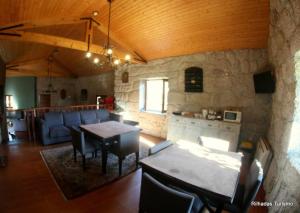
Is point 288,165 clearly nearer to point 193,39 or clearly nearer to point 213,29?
point 213,29

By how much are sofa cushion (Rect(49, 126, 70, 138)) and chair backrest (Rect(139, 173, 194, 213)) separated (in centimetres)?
375

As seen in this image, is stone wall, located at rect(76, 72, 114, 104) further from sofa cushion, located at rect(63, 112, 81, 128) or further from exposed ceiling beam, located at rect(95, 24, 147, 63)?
sofa cushion, located at rect(63, 112, 81, 128)

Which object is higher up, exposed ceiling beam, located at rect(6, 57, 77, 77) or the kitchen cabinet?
exposed ceiling beam, located at rect(6, 57, 77, 77)

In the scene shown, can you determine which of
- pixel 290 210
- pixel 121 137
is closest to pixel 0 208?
pixel 121 137

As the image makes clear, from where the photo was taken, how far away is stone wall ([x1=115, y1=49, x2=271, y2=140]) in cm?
344

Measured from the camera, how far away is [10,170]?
9.37 feet

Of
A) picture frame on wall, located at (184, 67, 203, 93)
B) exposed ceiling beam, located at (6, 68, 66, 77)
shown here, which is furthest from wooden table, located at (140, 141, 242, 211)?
exposed ceiling beam, located at (6, 68, 66, 77)

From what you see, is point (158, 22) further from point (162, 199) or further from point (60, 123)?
point (60, 123)

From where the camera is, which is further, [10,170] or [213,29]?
[213,29]

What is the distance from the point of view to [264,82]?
3.04 m

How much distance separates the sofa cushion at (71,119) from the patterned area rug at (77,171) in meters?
1.02

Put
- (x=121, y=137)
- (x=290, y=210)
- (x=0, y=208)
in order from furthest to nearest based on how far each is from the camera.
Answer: (x=121, y=137) → (x=0, y=208) → (x=290, y=210)

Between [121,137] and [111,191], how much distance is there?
859 millimetres

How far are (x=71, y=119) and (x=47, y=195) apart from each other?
2740 millimetres
